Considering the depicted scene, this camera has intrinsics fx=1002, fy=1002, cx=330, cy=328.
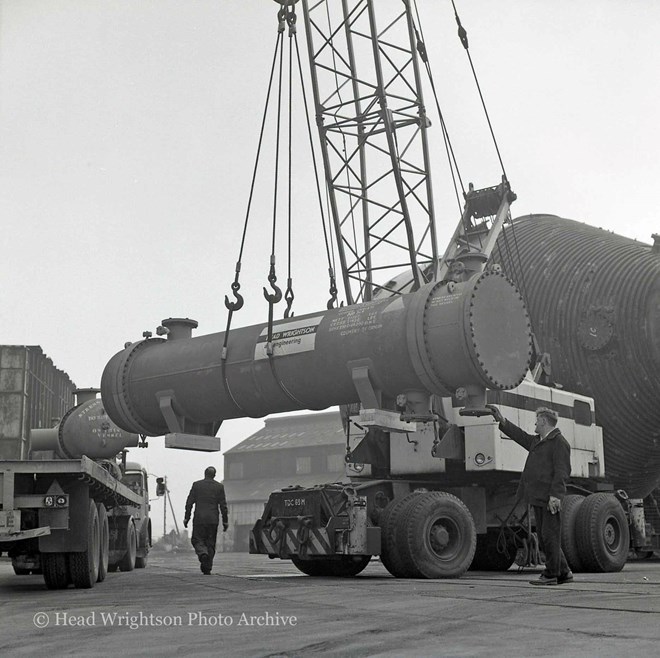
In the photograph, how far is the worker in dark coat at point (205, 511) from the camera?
13.4 m

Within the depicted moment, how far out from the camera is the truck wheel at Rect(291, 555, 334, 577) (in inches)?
492

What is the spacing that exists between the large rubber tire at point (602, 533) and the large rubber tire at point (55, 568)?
6418 millimetres

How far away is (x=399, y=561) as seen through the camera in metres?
11.0

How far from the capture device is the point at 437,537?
37.3 feet

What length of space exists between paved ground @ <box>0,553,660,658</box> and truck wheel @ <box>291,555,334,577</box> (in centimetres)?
279

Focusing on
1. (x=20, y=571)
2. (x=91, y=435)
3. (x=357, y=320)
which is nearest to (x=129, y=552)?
(x=91, y=435)

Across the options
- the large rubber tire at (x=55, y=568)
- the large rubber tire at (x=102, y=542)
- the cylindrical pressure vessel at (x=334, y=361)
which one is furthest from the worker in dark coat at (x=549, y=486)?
the large rubber tire at (x=102, y=542)

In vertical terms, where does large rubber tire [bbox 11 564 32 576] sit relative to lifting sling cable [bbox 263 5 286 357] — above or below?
below

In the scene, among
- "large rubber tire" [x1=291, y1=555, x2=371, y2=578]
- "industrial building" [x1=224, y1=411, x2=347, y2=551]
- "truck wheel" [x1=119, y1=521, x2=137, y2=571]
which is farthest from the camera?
"industrial building" [x1=224, y1=411, x2=347, y2=551]

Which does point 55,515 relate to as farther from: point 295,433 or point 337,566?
point 295,433

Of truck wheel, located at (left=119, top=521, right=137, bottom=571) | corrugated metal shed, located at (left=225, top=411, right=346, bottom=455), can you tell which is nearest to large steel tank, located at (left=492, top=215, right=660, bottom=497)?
truck wheel, located at (left=119, top=521, right=137, bottom=571)

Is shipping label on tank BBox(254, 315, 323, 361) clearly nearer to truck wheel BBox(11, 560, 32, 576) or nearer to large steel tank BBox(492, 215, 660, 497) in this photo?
truck wheel BBox(11, 560, 32, 576)

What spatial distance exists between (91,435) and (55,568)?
601 centimetres

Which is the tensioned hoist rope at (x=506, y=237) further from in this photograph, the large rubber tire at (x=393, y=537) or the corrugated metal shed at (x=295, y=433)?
the corrugated metal shed at (x=295, y=433)
